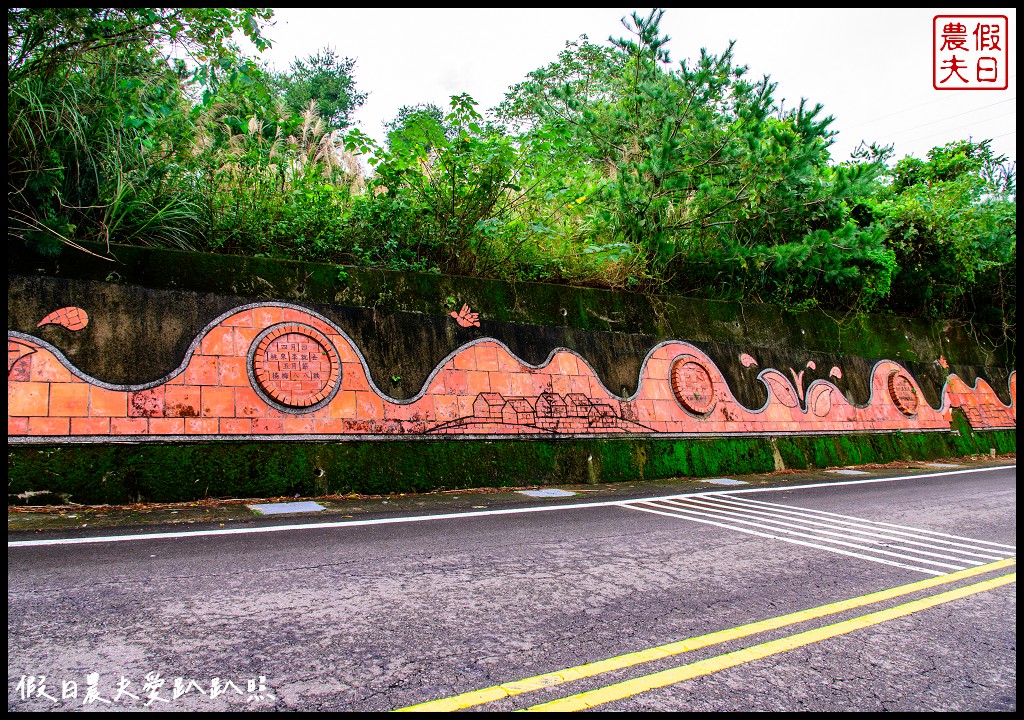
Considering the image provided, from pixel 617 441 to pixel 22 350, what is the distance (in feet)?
22.9

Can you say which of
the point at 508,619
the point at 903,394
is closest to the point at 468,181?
the point at 508,619

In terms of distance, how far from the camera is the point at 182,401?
6.30 meters

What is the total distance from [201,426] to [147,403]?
0.53 meters

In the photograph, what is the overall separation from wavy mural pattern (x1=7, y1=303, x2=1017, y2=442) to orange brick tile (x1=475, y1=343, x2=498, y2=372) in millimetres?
16

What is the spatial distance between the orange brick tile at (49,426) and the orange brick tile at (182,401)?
2.65ft

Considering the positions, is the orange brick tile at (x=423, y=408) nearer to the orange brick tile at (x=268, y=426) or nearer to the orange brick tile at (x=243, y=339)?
the orange brick tile at (x=268, y=426)

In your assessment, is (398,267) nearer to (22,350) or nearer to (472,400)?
(472,400)

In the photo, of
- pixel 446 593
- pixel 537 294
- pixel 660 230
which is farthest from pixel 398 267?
pixel 446 593

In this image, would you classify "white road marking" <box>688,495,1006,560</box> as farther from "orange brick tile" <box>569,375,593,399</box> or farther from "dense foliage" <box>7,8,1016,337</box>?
"dense foliage" <box>7,8,1016,337</box>

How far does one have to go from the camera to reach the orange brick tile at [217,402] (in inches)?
252

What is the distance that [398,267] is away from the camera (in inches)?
341

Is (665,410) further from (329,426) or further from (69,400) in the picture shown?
(69,400)

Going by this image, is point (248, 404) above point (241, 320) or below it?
below

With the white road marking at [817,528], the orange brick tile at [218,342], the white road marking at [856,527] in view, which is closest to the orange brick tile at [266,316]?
the orange brick tile at [218,342]
